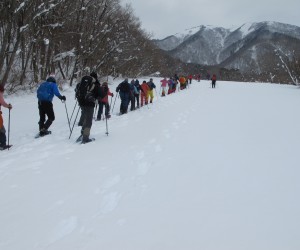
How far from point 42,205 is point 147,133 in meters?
5.60

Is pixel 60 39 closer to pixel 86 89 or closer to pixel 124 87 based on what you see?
pixel 124 87

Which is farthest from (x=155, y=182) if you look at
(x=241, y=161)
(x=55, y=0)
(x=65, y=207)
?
(x=55, y=0)

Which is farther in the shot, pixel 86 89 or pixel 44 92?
pixel 44 92

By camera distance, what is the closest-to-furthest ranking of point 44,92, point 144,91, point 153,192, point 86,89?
point 153,192 → point 86,89 → point 44,92 → point 144,91

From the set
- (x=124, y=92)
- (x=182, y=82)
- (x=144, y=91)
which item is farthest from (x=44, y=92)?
(x=182, y=82)

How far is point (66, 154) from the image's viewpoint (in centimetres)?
750

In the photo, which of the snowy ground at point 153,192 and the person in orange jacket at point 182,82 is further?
the person in orange jacket at point 182,82

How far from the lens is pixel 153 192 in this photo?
198 inches

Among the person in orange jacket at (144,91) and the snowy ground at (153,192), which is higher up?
the person in orange jacket at (144,91)

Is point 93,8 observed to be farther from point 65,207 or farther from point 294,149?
point 65,207

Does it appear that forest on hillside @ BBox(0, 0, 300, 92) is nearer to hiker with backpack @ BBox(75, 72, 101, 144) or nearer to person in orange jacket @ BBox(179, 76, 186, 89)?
person in orange jacket @ BBox(179, 76, 186, 89)

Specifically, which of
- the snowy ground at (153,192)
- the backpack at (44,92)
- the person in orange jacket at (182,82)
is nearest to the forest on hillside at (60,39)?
the person in orange jacket at (182,82)

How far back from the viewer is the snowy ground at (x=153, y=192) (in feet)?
12.1

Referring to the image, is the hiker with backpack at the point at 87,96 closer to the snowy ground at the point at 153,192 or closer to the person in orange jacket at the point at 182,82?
the snowy ground at the point at 153,192
